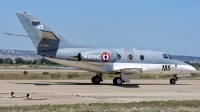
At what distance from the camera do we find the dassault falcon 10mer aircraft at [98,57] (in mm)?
33938

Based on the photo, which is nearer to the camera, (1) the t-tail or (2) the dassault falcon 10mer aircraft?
(1) the t-tail

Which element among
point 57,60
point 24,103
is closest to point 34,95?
point 24,103

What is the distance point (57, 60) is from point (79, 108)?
52.9ft

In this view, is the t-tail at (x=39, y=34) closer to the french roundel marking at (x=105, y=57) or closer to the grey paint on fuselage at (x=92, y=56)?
the grey paint on fuselage at (x=92, y=56)

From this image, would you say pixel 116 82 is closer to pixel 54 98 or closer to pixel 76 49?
pixel 76 49

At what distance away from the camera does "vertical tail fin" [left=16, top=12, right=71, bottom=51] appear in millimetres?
33656

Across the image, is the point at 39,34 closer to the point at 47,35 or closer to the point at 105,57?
the point at 47,35

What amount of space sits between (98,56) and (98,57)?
78 millimetres

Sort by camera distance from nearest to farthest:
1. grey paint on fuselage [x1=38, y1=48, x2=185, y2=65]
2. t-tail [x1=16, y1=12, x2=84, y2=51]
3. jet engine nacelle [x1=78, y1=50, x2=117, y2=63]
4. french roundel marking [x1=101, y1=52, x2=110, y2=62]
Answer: t-tail [x1=16, y1=12, x2=84, y2=51]
grey paint on fuselage [x1=38, y1=48, x2=185, y2=65]
jet engine nacelle [x1=78, y1=50, x2=117, y2=63]
french roundel marking [x1=101, y1=52, x2=110, y2=62]

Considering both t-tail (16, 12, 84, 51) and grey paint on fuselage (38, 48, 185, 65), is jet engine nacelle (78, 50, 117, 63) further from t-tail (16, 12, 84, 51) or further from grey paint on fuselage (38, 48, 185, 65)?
t-tail (16, 12, 84, 51)

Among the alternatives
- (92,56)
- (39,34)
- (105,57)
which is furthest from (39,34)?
(105,57)

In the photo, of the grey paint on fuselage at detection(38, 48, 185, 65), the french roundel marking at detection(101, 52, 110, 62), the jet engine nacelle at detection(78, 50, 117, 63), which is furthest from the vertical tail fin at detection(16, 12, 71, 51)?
the french roundel marking at detection(101, 52, 110, 62)

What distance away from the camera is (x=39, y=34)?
33562mm

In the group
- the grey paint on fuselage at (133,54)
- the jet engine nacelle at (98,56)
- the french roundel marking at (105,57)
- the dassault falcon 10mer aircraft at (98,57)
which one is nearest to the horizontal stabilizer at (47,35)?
the dassault falcon 10mer aircraft at (98,57)
